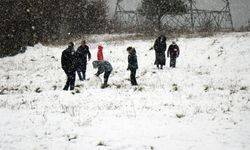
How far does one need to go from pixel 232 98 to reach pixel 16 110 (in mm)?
7109

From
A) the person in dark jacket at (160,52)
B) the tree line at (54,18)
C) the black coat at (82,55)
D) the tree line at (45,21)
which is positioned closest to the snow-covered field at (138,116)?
the black coat at (82,55)

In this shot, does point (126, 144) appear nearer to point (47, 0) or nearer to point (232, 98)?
point (232, 98)

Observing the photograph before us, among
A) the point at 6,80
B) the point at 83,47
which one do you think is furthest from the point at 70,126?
the point at 6,80

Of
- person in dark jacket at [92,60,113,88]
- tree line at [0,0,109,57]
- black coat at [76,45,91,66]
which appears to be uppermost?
tree line at [0,0,109,57]

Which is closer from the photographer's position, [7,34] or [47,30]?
[7,34]

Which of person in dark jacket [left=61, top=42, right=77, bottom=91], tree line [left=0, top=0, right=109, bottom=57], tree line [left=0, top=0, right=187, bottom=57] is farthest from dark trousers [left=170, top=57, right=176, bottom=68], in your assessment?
tree line [left=0, top=0, right=109, bottom=57]

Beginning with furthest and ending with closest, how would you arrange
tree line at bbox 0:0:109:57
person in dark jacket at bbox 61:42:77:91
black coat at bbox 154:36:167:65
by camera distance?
tree line at bbox 0:0:109:57, black coat at bbox 154:36:167:65, person in dark jacket at bbox 61:42:77:91

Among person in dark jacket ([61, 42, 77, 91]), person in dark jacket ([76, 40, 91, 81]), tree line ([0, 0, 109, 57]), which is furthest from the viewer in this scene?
tree line ([0, 0, 109, 57])

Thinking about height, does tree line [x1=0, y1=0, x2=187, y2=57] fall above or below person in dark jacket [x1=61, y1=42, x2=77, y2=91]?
above

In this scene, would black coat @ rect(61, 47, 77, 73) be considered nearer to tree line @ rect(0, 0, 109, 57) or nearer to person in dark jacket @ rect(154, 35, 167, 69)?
person in dark jacket @ rect(154, 35, 167, 69)

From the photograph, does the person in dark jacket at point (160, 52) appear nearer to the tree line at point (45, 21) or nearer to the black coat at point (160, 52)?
the black coat at point (160, 52)

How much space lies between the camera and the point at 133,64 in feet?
56.7

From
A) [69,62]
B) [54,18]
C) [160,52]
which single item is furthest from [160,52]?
[54,18]

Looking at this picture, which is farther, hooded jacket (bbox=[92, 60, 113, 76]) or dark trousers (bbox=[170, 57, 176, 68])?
dark trousers (bbox=[170, 57, 176, 68])
